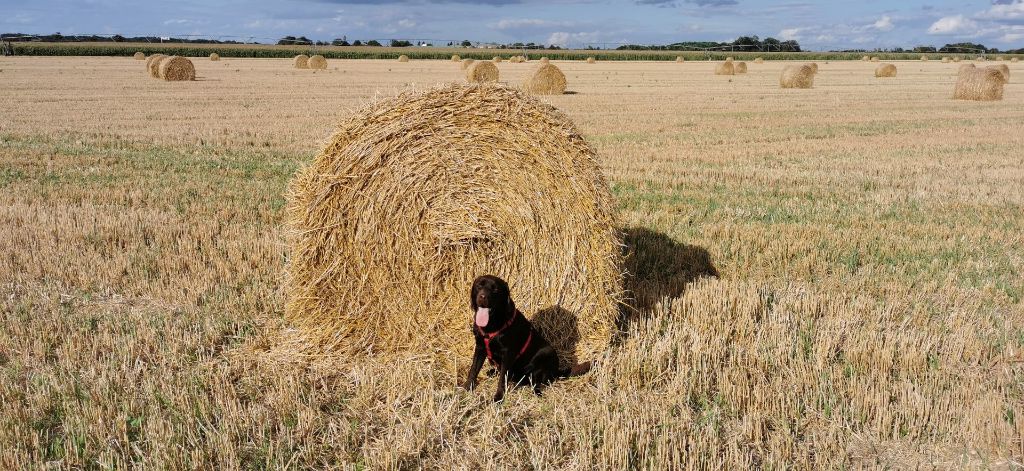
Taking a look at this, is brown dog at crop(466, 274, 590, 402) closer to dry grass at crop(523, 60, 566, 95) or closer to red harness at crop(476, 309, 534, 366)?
red harness at crop(476, 309, 534, 366)

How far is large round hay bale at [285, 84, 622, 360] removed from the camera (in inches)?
201

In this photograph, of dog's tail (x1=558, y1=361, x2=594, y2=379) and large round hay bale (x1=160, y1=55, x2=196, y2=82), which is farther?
large round hay bale (x1=160, y1=55, x2=196, y2=82)

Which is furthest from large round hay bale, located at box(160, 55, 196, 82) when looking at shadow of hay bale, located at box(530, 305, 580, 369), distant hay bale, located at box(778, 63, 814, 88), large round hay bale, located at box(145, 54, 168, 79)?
shadow of hay bale, located at box(530, 305, 580, 369)

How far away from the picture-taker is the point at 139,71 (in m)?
43.2

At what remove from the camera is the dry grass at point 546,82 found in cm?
2883

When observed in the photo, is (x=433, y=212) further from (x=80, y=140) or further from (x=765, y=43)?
(x=765, y=43)

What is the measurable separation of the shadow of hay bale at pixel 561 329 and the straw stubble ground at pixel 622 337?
0.33 meters

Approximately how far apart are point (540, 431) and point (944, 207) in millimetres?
7773

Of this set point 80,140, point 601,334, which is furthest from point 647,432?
point 80,140

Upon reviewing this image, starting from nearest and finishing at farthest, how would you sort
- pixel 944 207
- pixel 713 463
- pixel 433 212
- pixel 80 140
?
pixel 713 463 < pixel 433 212 < pixel 944 207 < pixel 80 140

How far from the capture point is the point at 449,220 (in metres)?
5.11

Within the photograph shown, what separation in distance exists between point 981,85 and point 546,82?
15.5 metres

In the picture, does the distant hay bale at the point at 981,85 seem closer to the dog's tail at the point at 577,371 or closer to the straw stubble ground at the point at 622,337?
the straw stubble ground at the point at 622,337

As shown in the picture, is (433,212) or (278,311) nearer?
(433,212)
